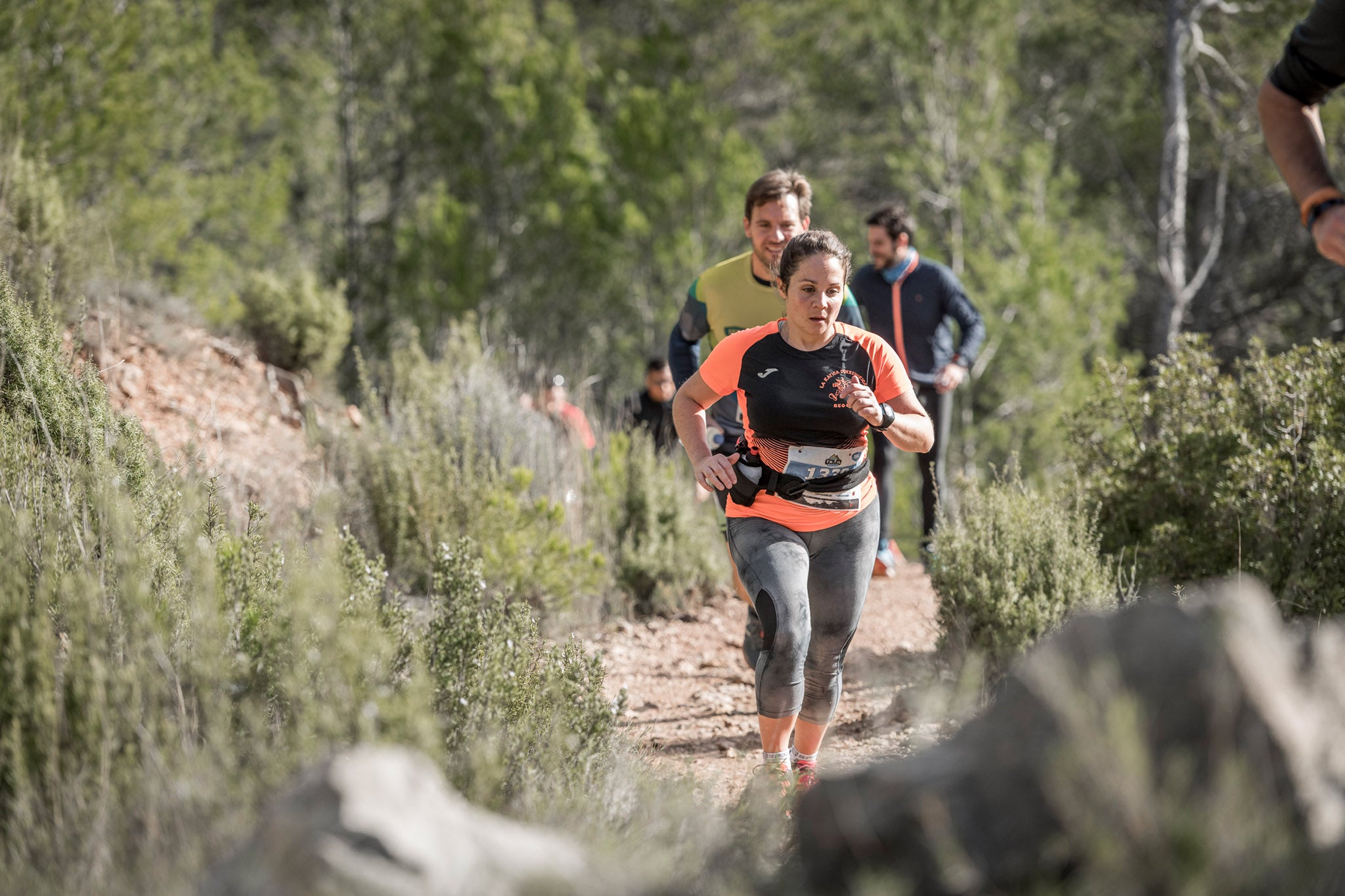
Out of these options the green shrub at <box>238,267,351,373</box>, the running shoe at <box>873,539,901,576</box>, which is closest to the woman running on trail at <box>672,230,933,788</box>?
the running shoe at <box>873,539,901,576</box>

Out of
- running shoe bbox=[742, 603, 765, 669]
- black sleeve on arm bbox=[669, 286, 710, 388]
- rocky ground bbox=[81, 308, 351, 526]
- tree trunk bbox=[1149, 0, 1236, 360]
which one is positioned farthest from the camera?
tree trunk bbox=[1149, 0, 1236, 360]

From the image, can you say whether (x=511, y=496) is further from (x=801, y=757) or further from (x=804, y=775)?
(x=804, y=775)

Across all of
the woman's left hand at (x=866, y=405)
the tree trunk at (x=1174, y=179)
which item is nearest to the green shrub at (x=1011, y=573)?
the woman's left hand at (x=866, y=405)

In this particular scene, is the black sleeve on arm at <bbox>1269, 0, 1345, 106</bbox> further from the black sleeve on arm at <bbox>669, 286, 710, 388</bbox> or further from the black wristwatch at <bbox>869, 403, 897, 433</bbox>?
the black sleeve on arm at <bbox>669, 286, 710, 388</bbox>

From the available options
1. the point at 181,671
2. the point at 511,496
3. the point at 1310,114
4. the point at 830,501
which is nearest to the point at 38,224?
the point at 511,496

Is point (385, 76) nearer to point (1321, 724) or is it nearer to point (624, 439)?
point (624, 439)

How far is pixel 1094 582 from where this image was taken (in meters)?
3.72

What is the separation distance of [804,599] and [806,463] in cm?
40

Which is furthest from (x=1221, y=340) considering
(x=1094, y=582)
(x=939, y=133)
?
(x=1094, y=582)

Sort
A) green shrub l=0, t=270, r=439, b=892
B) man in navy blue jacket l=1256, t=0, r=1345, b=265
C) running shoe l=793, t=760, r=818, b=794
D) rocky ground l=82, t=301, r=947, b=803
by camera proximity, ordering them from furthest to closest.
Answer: rocky ground l=82, t=301, r=947, b=803 < running shoe l=793, t=760, r=818, b=794 < man in navy blue jacket l=1256, t=0, r=1345, b=265 < green shrub l=0, t=270, r=439, b=892

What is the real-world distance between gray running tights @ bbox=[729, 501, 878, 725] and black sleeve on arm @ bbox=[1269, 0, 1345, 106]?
1536 millimetres

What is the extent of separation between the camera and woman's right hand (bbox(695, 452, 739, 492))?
294 cm

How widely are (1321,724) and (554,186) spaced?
14.0 metres

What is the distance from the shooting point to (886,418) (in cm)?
290
